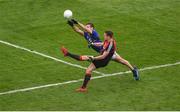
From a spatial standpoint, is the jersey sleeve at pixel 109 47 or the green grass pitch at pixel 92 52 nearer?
the green grass pitch at pixel 92 52

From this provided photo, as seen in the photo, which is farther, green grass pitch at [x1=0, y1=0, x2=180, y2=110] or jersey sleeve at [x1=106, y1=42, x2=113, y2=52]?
jersey sleeve at [x1=106, y1=42, x2=113, y2=52]

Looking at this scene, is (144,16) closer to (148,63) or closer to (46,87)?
(148,63)

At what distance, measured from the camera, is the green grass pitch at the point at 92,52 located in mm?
15523

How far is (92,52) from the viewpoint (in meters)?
20.8

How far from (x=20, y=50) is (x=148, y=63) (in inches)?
213

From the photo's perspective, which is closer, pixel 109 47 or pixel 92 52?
pixel 109 47

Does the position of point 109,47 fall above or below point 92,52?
above

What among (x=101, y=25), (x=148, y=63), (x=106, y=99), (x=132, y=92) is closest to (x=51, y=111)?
(x=106, y=99)

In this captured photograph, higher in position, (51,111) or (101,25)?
(51,111)

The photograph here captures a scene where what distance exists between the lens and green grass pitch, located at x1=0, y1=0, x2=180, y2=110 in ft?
50.9

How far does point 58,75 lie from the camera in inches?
706

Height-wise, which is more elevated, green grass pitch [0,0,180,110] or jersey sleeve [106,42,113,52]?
jersey sleeve [106,42,113,52]

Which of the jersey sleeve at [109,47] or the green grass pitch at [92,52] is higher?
the jersey sleeve at [109,47]

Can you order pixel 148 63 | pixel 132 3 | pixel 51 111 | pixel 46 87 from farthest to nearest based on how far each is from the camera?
pixel 132 3 → pixel 148 63 → pixel 46 87 → pixel 51 111
